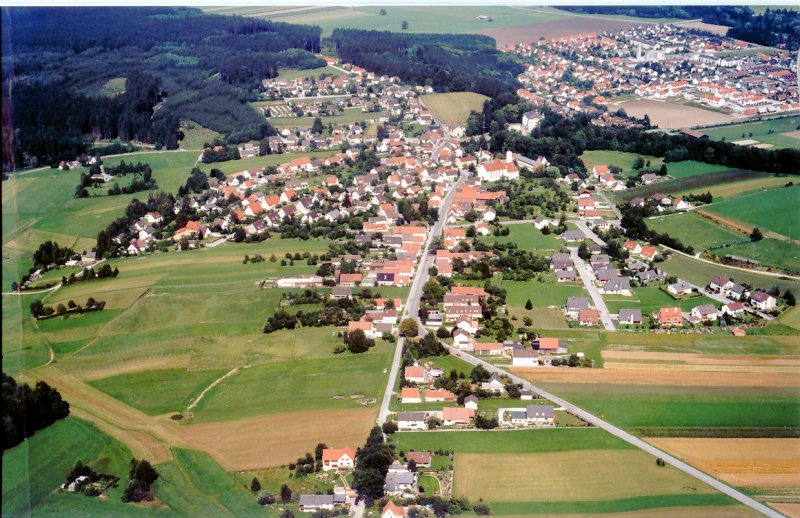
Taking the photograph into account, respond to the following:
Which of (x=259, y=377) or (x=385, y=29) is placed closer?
(x=259, y=377)

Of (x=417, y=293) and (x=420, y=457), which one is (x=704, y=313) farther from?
(x=420, y=457)

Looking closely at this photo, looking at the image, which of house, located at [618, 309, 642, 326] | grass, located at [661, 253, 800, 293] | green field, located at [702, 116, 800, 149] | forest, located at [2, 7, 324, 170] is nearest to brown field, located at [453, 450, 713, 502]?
house, located at [618, 309, 642, 326]

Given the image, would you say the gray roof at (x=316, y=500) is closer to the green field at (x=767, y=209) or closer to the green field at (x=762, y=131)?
the green field at (x=767, y=209)

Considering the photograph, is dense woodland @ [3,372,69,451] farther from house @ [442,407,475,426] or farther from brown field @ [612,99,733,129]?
brown field @ [612,99,733,129]

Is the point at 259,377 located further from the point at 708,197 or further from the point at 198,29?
the point at 198,29

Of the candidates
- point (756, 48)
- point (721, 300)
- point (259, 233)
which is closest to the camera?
point (721, 300)

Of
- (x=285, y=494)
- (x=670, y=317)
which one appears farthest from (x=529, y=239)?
(x=285, y=494)

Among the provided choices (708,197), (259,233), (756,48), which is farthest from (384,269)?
(756,48)
